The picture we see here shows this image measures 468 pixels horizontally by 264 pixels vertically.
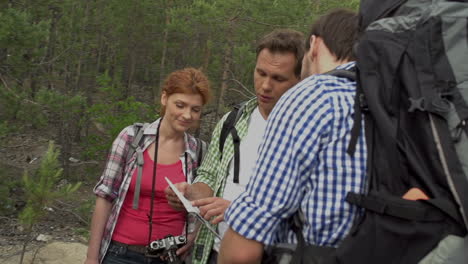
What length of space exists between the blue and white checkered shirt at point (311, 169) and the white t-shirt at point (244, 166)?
776 mm

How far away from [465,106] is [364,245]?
0.42m

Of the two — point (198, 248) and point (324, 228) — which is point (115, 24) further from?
point (324, 228)

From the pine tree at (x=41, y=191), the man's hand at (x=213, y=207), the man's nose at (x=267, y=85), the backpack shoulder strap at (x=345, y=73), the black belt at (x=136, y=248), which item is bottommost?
the pine tree at (x=41, y=191)

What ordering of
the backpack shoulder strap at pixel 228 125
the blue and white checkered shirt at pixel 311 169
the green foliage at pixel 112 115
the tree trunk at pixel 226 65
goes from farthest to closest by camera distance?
the tree trunk at pixel 226 65 → the green foliage at pixel 112 115 → the backpack shoulder strap at pixel 228 125 → the blue and white checkered shirt at pixel 311 169

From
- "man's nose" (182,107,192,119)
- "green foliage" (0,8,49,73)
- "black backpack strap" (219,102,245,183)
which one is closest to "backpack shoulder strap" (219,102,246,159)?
"black backpack strap" (219,102,245,183)

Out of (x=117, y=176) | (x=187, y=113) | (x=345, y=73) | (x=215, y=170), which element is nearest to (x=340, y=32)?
(x=345, y=73)

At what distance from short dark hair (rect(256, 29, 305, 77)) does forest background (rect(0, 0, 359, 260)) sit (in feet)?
16.2

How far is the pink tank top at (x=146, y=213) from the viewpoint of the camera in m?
2.58

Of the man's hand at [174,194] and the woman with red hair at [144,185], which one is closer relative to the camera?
the man's hand at [174,194]

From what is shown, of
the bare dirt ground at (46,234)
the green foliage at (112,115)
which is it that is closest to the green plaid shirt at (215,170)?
the bare dirt ground at (46,234)

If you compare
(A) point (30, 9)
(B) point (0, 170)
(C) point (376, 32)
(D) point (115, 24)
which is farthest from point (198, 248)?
(D) point (115, 24)

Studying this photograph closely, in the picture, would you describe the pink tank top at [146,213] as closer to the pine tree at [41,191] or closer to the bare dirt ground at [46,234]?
the pine tree at [41,191]

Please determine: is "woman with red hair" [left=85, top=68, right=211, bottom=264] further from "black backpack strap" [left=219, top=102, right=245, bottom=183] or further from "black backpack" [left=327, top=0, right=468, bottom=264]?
"black backpack" [left=327, top=0, right=468, bottom=264]

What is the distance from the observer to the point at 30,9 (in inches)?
357
